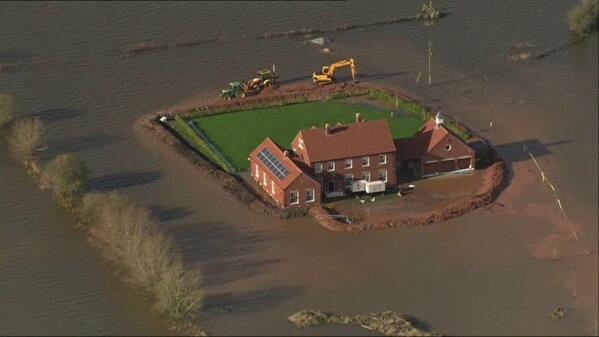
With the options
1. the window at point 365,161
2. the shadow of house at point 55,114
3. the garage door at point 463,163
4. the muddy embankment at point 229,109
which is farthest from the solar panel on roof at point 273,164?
the shadow of house at point 55,114

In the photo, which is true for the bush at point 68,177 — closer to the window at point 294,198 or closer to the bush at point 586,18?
the window at point 294,198

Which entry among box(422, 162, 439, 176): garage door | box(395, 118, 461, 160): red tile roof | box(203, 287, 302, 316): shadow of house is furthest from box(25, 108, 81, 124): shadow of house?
box(203, 287, 302, 316): shadow of house

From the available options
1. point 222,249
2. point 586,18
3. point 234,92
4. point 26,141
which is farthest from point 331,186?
point 586,18

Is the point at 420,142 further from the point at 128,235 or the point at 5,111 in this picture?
the point at 5,111

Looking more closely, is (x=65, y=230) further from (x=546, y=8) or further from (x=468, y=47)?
(x=546, y=8)

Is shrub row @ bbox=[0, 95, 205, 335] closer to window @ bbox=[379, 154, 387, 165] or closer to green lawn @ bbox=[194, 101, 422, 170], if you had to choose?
green lawn @ bbox=[194, 101, 422, 170]

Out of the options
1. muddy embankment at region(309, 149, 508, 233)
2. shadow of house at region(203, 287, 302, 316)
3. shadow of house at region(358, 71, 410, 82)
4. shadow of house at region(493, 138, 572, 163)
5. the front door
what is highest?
shadow of house at region(358, 71, 410, 82)
